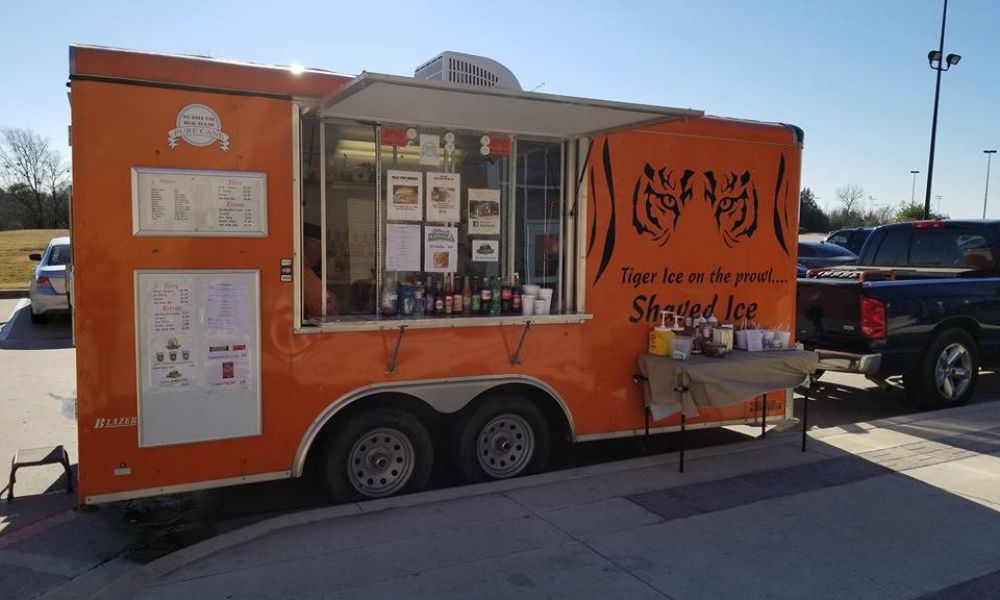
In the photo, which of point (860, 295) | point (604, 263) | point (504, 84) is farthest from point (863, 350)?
point (504, 84)

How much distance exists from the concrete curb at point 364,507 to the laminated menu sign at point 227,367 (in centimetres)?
85

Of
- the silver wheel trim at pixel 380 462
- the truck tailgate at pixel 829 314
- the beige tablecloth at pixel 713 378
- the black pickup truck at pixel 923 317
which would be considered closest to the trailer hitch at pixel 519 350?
the silver wheel trim at pixel 380 462

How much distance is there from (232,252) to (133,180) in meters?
0.65

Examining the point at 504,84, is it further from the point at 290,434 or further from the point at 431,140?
the point at 290,434

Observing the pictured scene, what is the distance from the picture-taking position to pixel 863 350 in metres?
7.43

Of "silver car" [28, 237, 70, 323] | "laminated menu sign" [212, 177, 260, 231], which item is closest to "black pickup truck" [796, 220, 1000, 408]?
"laminated menu sign" [212, 177, 260, 231]

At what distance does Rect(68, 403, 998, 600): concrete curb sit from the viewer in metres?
3.85

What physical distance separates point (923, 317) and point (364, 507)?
6070 millimetres

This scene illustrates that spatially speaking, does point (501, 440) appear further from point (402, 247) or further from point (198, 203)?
point (198, 203)

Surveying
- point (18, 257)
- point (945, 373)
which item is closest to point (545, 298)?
point (945, 373)

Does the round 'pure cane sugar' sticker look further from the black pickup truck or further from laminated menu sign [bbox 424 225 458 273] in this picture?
the black pickup truck

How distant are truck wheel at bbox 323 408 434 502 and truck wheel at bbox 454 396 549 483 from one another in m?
0.29

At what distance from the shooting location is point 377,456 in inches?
195

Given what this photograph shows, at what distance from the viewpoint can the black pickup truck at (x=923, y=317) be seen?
24.3ft
